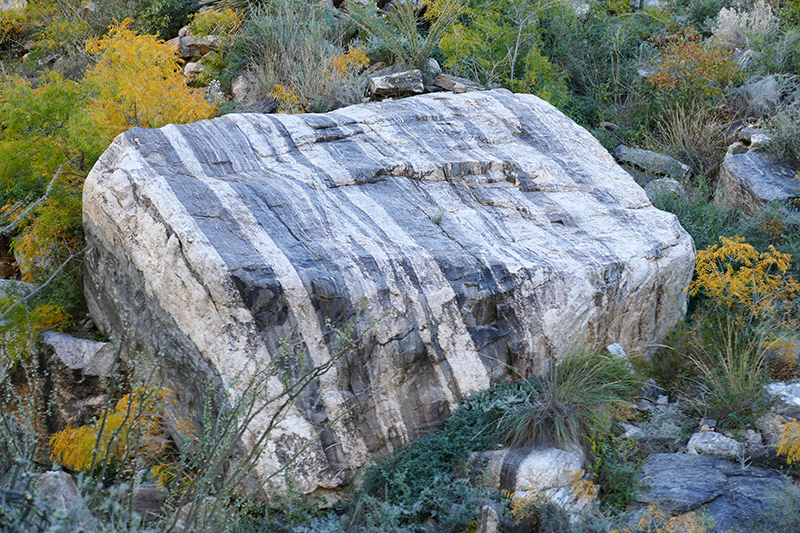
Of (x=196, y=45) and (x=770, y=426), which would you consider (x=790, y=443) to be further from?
(x=196, y=45)

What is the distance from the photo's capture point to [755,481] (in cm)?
386

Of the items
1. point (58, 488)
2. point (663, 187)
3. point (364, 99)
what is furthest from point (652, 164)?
point (58, 488)

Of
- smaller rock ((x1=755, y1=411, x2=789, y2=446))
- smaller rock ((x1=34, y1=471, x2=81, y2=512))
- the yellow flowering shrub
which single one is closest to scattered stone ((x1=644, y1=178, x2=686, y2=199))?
smaller rock ((x1=755, y1=411, x2=789, y2=446))

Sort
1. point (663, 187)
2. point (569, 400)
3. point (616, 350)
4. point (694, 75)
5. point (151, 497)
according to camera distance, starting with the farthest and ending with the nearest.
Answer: point (694, 75) → point (663, 187) → point (616, 350) → point (569, 400) → point (151, 497)

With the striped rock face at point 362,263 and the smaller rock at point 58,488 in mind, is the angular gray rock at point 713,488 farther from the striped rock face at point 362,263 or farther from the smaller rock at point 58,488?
the smaller rock at point 58,488

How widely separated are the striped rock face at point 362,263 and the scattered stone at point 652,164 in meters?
2.28

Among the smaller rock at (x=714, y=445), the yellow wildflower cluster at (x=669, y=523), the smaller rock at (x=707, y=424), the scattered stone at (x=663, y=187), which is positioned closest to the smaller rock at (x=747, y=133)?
the scattered stone at (x=663, y=187)

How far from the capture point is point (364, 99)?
7.70 meters

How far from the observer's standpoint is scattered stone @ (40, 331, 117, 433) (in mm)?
4777

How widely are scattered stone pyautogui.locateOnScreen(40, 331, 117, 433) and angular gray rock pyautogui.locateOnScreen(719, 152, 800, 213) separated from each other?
703 centimetres

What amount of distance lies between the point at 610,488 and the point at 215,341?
105 inches

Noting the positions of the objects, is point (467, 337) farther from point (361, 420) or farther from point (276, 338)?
point (276, 338)

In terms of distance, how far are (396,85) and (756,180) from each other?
450cm

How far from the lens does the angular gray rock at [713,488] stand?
3645mm
